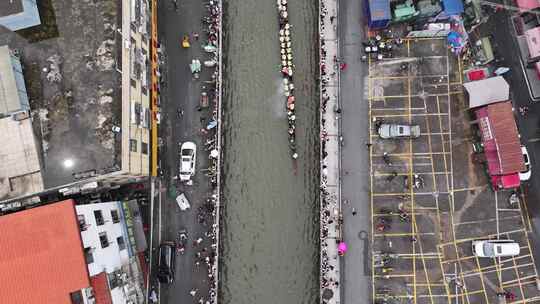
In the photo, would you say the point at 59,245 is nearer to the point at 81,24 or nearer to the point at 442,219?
the point at 81,24

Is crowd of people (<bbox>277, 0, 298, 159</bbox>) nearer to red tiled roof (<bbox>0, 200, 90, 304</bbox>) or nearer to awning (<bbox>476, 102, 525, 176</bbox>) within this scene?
awning (<bbox>476, 102, 525, 176</bbox>)

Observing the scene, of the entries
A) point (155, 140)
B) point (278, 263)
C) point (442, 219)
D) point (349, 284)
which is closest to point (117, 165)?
point (155, 140)

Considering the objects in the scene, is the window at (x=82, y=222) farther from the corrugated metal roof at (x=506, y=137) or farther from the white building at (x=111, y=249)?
the corrugated metal roof at (x=506, y=137)

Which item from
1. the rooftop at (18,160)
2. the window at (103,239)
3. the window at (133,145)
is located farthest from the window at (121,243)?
the window at (133,145)

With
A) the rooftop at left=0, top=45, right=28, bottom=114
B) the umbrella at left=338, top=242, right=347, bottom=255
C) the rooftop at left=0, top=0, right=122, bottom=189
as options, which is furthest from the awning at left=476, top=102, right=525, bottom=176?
the rooftop at left=0, top=45, right=28, bottom=114

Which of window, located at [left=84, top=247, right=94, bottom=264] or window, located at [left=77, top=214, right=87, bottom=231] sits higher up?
window, located at [left=77, top=214, right=87, bottom=231]
